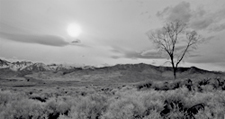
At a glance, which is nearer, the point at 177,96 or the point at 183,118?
the point at 183,118

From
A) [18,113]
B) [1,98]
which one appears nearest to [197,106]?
[18,113]

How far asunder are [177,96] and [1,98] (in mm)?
8025

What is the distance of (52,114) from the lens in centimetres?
519

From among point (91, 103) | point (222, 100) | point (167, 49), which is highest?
point (167, 49)

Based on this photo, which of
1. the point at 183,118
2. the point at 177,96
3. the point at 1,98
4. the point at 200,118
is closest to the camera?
the point at 200,118

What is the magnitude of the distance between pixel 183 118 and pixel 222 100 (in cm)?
192

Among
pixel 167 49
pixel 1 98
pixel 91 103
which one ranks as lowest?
pixel 1 98

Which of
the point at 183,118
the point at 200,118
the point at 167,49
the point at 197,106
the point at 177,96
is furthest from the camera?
the point at 167,49

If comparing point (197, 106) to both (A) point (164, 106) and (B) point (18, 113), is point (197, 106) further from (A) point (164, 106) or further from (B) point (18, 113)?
(B) point (18, 113)

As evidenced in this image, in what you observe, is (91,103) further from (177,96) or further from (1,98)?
(1,98)

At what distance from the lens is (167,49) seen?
99.9 ft

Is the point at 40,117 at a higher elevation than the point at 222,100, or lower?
lower

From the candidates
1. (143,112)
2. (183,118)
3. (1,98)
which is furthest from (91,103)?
(1,98)

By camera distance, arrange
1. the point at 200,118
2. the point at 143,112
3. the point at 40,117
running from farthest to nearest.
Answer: the point at 40,117
the point at 143,112
the point at 200,118
